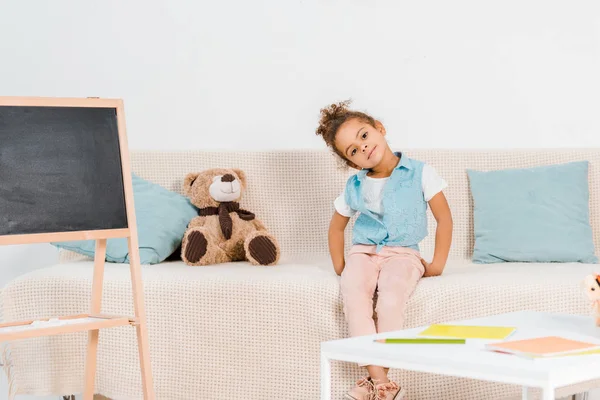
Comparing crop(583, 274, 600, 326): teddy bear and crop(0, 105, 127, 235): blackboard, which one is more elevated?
crop(0, 105, 127, 235): blackboard

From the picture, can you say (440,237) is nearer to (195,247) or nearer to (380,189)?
(380,189)

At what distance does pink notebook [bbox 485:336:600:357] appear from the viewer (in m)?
1.22

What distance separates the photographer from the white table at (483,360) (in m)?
1.14

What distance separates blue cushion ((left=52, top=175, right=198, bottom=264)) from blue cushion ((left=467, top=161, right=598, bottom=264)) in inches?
36.9

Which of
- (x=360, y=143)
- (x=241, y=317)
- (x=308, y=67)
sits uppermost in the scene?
(x=308, y=67)

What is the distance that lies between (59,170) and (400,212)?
0.89 m

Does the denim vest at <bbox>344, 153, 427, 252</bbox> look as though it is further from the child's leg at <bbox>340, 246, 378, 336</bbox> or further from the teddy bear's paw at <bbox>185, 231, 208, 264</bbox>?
the teddy bear's paw at <bbox>185, 231, 208, 264</bbox>

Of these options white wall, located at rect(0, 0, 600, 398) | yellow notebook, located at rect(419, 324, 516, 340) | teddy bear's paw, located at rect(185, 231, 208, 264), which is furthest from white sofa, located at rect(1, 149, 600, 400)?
yellow notebook, located at rect(419, 324, 516, 340)

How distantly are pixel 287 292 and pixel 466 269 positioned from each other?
54cm

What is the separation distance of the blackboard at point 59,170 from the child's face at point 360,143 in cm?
60

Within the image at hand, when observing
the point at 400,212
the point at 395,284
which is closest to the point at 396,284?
the point at 395,284

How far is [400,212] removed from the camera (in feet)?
7.45

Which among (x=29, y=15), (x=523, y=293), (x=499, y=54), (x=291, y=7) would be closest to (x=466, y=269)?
(x=523, y=293)

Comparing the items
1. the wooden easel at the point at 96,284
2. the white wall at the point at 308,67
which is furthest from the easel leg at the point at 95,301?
the white wall at the point at 308,67
